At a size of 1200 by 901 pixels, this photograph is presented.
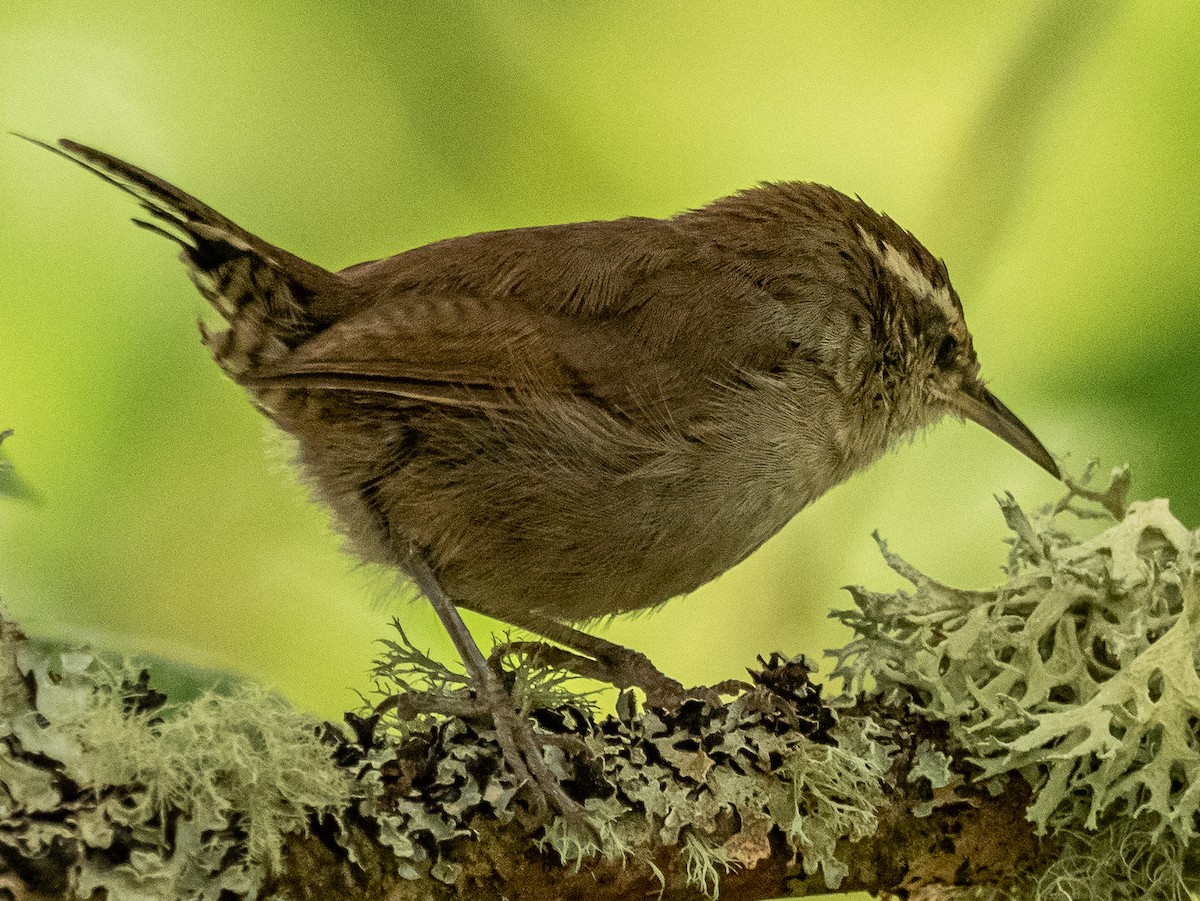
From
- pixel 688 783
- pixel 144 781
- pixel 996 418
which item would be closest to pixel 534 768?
pixel 688 783

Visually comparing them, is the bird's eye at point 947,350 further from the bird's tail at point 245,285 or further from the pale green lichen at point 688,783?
the bird's tail at point 245,285

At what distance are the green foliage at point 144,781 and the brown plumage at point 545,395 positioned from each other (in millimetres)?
781

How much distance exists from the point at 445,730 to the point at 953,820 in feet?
2.68

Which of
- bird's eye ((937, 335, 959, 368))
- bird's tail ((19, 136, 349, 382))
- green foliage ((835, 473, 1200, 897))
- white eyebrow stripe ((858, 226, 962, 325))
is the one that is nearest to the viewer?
green foliage ((835, 473, 1200, 897))

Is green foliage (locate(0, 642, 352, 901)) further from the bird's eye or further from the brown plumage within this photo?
the bird's eye

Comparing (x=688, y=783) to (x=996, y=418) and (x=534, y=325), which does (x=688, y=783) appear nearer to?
(x=534, y=325)

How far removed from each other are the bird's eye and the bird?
11.5 inches

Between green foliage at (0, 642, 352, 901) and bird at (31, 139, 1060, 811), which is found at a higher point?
bird at (31, 139, 1060, 811)

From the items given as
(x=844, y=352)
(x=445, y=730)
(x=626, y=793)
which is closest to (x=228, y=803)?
(x=445, y=730)

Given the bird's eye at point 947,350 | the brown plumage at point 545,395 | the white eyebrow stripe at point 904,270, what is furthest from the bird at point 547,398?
the bird's eye at point 947,350

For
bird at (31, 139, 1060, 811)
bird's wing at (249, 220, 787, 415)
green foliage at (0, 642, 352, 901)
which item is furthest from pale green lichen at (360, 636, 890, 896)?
bird's wing at (249, 220, 787, 415)

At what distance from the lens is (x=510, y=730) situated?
191cm

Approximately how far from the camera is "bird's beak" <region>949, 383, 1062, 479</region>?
2918 mm

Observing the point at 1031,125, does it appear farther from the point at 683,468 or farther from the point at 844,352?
the point at 683,468
